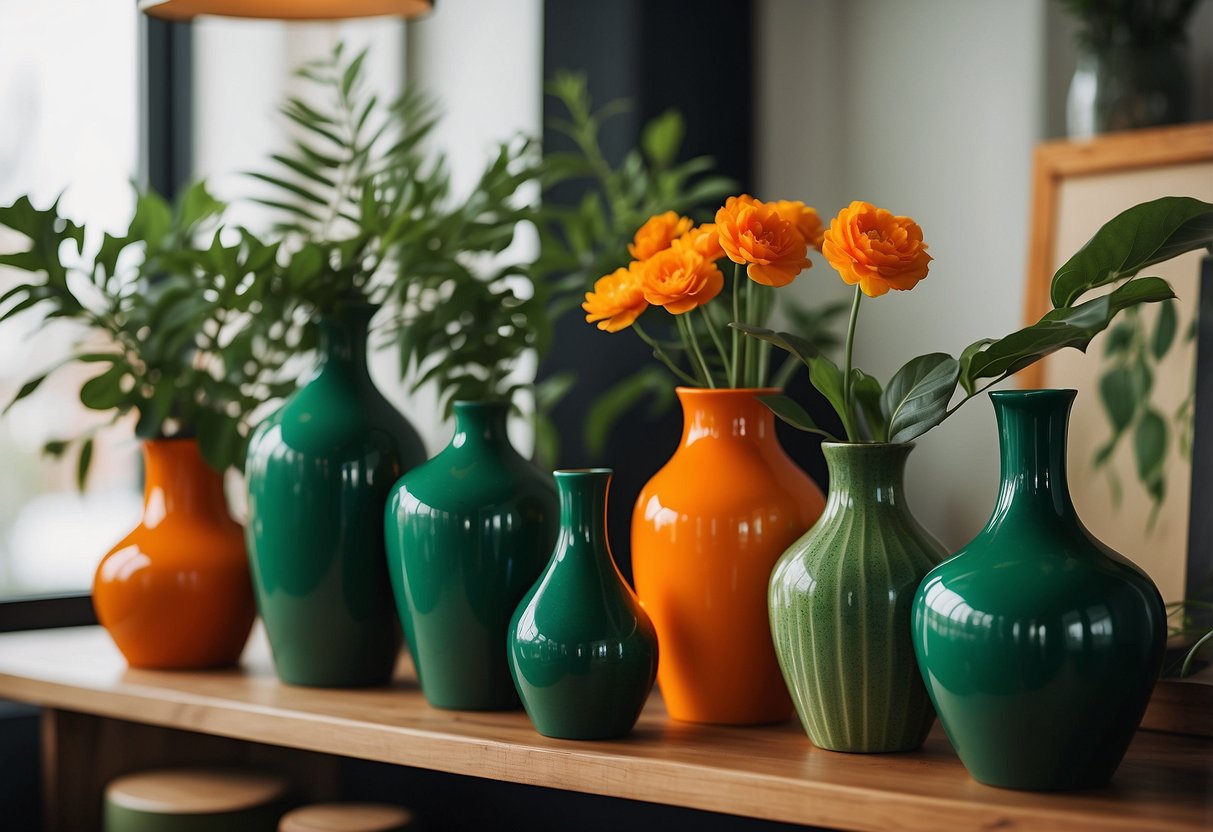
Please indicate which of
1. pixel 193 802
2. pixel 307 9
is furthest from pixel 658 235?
pixel 193 802

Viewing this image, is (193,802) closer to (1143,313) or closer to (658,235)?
(658,235)

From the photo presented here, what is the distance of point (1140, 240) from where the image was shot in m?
0.77

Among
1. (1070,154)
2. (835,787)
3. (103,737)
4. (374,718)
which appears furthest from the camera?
(1070,154)

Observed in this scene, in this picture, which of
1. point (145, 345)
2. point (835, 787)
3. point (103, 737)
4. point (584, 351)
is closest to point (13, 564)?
point (103, 737)

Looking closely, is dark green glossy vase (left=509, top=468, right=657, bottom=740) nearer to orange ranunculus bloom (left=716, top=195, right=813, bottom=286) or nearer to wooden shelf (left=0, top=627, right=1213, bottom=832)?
wooden shelf (left=0, top=627, right=1213, bottom=832)

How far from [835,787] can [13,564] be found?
3.89 ft

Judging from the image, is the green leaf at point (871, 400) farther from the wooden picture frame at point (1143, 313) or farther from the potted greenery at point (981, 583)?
the wooden picture frame at point (1143, 313)

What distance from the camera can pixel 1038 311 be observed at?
1405mm

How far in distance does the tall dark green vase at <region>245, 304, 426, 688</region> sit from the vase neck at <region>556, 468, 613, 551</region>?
227 mm

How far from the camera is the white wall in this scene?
1.72 m

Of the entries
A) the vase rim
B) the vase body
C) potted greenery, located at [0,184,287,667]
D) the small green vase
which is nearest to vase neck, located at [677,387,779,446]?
the vase rim

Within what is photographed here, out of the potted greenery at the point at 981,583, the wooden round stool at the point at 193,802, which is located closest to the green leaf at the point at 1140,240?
the potted greenery at the point at 981,583

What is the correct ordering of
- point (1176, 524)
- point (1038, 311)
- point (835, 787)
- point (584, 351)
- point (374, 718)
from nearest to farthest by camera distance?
point (835, 787)
point (374, 718)
point (1176, 524)
point (1038, 311)
point (584, 351)

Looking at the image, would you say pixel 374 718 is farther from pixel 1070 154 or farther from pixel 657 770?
pixel 1070 154
